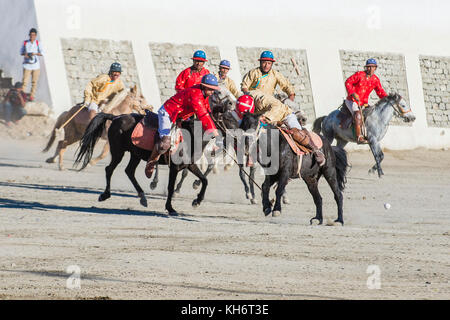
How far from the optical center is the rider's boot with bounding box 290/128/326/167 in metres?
13.1

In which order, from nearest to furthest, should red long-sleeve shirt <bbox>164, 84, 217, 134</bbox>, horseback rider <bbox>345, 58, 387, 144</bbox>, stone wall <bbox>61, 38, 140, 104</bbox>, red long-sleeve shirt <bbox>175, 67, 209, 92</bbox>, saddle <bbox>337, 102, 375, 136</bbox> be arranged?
1. red long-sleeve shirt <bbox>164, 84, 217, 134</bbox>
2. red long-sleeve shirt <bbox>175, 67, 209, 92</bbox>
3. horseback rider <bbox>345, 58, 387, 144</bbox>
4. saddle <bbox>337, 102, 375, 136</bbox>
5. stone wall <bbox>61, 38, 140, 104</bbox>

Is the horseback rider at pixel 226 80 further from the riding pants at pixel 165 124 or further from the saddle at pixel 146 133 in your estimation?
the riding pants at pixel 165 124

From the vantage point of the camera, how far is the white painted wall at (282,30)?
2592cm

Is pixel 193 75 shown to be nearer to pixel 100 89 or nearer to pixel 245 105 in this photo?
pixel 245 105

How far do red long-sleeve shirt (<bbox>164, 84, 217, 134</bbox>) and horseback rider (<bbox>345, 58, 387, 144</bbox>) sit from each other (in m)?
7.10

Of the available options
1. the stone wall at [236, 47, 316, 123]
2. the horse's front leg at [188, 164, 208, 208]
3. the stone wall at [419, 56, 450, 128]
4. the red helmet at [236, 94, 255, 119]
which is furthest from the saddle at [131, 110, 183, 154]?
the stone wall at [419, 56, 450, 128]

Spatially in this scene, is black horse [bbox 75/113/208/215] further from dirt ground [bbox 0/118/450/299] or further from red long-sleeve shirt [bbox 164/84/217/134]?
red long-sleeve shirt [bbox 164/84/217/134]

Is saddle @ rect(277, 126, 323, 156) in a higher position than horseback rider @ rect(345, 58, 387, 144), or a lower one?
lower

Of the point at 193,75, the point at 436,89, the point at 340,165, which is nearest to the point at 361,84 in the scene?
the point at 193,75

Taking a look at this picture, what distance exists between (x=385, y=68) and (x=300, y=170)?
17592 mm

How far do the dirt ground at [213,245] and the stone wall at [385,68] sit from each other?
36.7ft

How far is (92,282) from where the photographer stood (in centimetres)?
873

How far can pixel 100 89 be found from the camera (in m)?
19.3

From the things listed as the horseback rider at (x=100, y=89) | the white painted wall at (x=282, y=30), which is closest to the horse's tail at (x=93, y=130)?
the horseback rider at (x=100, y=89)
